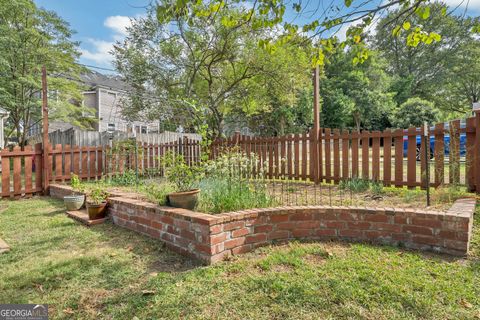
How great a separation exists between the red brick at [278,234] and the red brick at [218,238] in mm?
541

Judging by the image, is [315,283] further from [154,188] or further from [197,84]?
[197,84]

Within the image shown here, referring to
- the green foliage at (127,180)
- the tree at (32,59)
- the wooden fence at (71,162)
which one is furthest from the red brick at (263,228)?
the tree at (32,59)

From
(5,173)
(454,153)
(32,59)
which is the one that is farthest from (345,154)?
(32,59)

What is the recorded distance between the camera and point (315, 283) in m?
2.07

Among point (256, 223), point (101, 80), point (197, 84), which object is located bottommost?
point (256, 223)

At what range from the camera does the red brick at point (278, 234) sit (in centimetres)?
286

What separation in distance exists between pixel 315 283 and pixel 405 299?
1.91 feet

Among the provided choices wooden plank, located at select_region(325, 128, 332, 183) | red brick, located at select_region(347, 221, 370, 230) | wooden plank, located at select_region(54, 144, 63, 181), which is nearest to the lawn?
red brick, located at select_region(347, 221, 370, 230)

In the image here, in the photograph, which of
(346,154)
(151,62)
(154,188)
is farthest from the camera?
(151,62)

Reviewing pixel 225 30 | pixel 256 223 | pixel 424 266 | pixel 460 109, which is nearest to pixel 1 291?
pixel 256 223

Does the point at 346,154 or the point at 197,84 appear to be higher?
the point at 197,84

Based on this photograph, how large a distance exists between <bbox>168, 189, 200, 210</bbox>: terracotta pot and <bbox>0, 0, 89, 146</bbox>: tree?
1050cm

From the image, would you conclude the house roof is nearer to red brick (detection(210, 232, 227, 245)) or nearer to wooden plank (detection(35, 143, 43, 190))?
wooden plank (detection(35, 143, 43, 190))

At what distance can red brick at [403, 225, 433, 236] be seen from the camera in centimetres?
263
